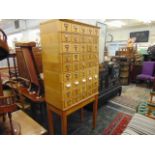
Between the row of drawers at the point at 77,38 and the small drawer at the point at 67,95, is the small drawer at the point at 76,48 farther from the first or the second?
the small drawer at the point at 67,95

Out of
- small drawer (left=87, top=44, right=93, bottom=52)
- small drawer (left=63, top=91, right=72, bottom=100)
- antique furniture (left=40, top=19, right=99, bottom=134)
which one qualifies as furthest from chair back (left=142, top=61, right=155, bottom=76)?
small drawer (left=63, top=91, right=72, bottom=100)

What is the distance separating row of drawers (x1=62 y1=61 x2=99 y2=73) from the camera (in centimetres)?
156

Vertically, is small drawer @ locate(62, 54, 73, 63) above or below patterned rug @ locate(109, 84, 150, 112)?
above

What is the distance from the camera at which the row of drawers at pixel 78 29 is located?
1.46 m

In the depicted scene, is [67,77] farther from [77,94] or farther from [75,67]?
[77,94]

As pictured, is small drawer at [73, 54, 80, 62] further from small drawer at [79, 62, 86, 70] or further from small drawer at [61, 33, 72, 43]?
small drawer at [61, 33, 72, 43]

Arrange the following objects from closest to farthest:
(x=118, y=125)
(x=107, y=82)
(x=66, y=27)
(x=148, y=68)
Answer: (x=66, y=27), (x=118, y=125), (x=107, y=82), (x=148, y=68)

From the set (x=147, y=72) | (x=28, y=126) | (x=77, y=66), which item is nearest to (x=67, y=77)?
(x=77, y=66)

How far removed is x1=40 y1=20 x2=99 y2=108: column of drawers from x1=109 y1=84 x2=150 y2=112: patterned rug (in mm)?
1821

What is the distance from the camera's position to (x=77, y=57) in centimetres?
170

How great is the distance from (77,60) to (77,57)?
0.13 feet

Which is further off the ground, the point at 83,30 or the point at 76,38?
the point at 83,30
